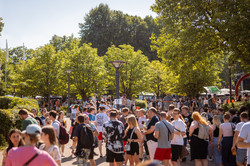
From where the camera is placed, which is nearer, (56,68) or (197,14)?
(197,14)

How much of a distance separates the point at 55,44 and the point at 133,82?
121ft

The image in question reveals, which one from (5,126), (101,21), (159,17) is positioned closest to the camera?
(5,126)

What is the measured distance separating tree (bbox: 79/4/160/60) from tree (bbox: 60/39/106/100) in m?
16.7

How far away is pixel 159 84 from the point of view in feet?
148

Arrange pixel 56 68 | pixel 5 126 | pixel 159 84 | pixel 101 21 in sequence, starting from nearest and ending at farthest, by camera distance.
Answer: pixel 5 126 < pixel 56 68 < pixel 159 84 < pixel 101 21

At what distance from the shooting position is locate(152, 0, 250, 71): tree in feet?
47.3

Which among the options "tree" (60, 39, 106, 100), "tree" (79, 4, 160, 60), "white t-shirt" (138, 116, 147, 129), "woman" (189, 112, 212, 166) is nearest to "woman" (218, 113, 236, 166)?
"woman" (189, 112, 212, 166)

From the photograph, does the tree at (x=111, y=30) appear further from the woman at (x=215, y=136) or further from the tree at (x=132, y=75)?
the woman at (x=215, y=136)

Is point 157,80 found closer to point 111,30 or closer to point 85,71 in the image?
point 85,71

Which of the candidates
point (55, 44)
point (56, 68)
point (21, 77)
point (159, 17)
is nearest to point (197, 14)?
point (159, 17)

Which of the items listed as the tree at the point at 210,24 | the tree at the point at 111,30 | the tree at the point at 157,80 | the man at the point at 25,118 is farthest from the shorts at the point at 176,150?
the tree at the point at 111,30

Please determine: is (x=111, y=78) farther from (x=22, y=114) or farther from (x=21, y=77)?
(x=22, y=114)

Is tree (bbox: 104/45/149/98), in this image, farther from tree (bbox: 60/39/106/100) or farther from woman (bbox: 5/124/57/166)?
woman (bbox: 5/124/57/166)

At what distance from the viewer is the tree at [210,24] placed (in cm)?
1441
